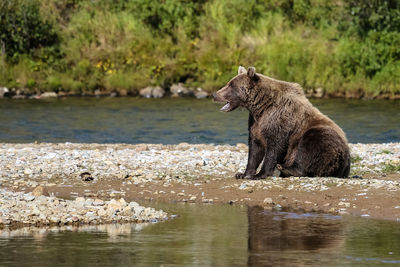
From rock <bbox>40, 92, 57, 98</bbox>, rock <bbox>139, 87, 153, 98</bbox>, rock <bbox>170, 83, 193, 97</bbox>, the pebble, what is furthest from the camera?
rock <bbox>170, 83, 193, 97</bbox>

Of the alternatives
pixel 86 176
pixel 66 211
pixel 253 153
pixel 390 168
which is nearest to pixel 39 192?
pixel 66 211

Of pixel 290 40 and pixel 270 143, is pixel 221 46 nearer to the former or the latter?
pixel 290 40

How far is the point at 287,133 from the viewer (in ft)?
41.5

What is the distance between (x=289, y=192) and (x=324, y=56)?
20925 mm

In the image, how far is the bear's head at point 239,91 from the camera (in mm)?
12930

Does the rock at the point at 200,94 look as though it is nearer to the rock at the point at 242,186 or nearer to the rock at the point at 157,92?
the rock at the point at 157,92

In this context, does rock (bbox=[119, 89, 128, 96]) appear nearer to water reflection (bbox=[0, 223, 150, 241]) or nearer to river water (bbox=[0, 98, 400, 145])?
river water (bbox=[0, 98, 400, 145])

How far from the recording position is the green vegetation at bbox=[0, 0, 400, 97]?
31922 mm

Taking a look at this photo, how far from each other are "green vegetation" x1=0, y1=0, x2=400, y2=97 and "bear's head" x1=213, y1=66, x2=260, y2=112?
1898 cm

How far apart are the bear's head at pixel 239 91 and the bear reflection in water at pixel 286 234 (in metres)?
2.20

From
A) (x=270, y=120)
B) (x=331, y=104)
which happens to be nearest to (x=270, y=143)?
(x=270, y=120)

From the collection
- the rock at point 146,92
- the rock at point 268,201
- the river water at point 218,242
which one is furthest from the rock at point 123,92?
the river water at point 218,242

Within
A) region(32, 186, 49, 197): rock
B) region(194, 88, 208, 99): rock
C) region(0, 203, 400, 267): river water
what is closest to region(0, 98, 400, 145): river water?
region(194, 88, 208, 99): rock

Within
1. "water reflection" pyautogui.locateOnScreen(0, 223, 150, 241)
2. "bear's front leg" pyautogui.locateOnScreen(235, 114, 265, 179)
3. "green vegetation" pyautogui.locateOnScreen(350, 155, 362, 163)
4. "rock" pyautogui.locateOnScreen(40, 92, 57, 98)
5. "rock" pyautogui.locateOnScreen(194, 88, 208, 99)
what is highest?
"bear's front leg" pyautogui.locateOnScreen(235, 114, 265, 179)
